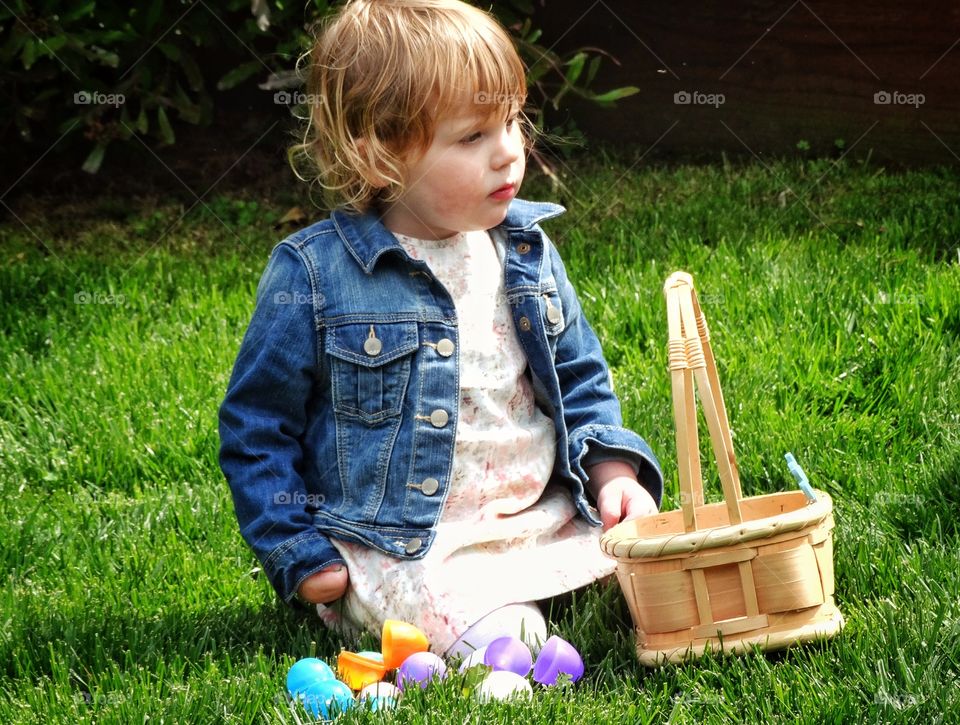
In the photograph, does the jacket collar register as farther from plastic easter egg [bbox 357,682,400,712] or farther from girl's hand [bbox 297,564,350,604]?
plastic easter egg [bbox 357,682,400,712]

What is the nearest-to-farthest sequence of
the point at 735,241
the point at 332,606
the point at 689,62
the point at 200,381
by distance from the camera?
the point at 332,606 → the point at 200,381 → the point at 735,241 → the point at 689,62

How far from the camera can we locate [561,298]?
2557mm

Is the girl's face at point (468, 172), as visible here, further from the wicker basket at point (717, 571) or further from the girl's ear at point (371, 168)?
the wicker basket at point (717, 571)

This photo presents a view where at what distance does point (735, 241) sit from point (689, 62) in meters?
1.27

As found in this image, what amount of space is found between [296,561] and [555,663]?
51 centimetres

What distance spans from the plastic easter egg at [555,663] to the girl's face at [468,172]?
78 centimetres

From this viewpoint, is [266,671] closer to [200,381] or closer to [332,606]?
[332,606]

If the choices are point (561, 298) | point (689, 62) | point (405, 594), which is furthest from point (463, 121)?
point (689, 62)

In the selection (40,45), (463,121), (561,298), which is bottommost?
(561,298)

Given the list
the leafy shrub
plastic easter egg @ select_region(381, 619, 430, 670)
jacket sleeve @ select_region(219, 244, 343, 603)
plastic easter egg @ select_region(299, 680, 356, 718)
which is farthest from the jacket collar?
the leafy shrub

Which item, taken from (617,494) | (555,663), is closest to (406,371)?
(617,494)

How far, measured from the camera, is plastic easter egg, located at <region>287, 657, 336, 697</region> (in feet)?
6.68

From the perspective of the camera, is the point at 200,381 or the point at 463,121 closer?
the point at 463,121

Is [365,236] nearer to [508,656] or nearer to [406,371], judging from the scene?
[406,371]
